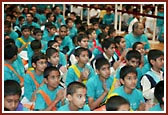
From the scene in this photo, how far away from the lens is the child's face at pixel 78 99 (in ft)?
6.64

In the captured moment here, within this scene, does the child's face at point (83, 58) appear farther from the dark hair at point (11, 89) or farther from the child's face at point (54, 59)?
the dark hair at point (11, 89)

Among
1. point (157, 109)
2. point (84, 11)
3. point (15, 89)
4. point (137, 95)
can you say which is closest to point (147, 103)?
point (137, 95)

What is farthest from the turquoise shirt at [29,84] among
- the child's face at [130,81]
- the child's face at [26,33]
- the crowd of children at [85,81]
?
the child's face at [26,33]

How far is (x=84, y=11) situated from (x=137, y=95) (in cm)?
490

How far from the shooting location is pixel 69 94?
82.7 inches

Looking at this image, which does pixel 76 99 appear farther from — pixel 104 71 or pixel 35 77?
pixel 35 77

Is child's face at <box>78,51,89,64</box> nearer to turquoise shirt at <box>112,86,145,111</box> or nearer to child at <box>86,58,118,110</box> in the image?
child at <box>86,58,118,110</box>

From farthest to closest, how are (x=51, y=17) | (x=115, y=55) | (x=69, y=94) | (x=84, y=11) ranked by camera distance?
(x=84, y=11), (x=51, y=17), (x=115, y=55), (x=69, y=94)

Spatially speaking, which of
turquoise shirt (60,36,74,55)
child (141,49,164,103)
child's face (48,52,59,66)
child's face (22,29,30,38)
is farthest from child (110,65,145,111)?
child's face (22,29,30,38)

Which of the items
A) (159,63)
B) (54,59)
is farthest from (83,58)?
(159,63)

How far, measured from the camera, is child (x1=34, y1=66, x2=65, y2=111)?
2.27 m

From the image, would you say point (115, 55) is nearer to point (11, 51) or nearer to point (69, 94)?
point (11, 51)

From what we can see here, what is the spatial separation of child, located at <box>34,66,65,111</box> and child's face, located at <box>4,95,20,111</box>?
0.31 meters

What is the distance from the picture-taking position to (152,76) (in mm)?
2637
